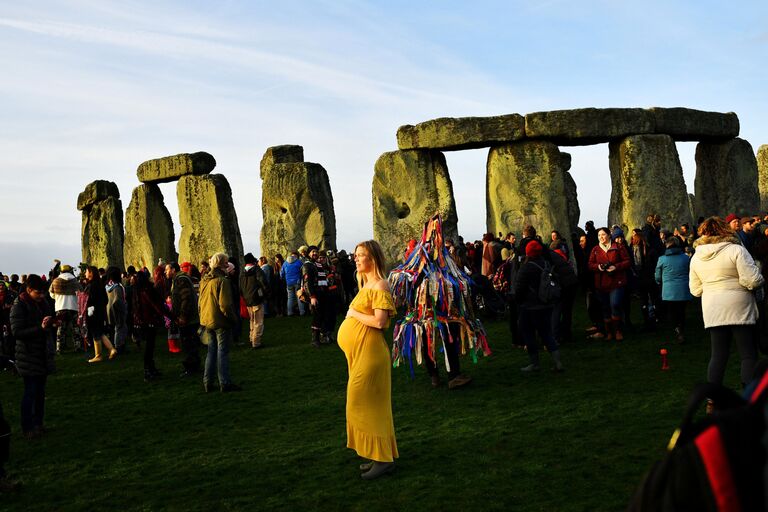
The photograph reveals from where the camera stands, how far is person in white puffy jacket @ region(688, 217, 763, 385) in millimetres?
7305

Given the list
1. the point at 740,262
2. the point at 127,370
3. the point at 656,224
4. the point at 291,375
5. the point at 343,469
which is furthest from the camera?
the point at 656,224

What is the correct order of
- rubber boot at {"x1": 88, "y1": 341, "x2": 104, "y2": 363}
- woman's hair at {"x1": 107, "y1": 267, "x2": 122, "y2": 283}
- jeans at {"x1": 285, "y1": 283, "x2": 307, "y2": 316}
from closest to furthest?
woman's hair at {"x1": 107, "y1": 267, "x2": 122, "y2": 283}, rubber boot at {"x1": 88, "y1": 341, "x2": 104, "y2": 363}, jeans at {"x1": 285, "y1": 283, "x2": 307, "y2": 316}

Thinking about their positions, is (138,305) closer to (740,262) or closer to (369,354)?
(369,354)

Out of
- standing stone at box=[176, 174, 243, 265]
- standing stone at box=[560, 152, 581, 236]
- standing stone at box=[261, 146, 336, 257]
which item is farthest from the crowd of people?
standing stone at box=[560, 152, 581, 236]

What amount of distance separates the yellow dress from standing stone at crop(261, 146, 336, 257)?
15.5 m

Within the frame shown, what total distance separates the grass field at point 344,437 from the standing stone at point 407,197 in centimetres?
793

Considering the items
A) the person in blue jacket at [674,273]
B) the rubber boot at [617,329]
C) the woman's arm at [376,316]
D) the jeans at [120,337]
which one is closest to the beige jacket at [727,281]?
the woman's arm at [376,316]

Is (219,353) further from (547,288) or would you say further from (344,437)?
(547,288)

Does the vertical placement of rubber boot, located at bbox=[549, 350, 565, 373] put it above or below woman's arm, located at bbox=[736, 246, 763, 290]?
below

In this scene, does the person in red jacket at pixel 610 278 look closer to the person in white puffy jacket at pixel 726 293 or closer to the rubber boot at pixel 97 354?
the person in white puffy jacket at pixel 726 293

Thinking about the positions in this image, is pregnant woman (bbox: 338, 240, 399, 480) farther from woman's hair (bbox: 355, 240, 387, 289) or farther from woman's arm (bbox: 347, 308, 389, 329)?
woman's hair (bbox: 355, 240, 387, 289)

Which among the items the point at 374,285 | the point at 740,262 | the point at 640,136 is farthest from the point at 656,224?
the point at 374,285

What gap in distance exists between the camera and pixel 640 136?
18641 millimetres

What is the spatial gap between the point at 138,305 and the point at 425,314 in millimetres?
4512
